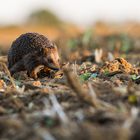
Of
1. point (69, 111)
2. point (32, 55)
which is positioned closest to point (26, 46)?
point (32, 55)

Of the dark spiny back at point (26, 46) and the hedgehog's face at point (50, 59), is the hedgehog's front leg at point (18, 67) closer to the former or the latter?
the dark spiny back at point (26, 46)

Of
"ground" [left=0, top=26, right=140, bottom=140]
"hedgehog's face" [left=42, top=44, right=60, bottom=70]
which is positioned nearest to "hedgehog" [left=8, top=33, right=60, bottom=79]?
"hedgehog's face" [left=42, top=44, right=60, bottom=70]

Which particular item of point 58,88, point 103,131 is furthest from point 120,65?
point 103,131

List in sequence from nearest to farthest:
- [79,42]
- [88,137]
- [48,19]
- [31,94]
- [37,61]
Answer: [88,137], [31,94], [37,61], [79,42], [48,19]

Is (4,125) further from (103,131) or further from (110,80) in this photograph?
(110,80)

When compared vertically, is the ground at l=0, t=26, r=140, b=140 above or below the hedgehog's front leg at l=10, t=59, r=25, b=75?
below

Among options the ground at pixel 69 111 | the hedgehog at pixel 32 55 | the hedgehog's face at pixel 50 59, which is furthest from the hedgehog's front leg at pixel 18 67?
the ground at pixel 69 111

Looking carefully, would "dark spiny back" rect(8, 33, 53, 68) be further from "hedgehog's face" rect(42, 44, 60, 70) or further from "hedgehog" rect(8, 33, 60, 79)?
"hedgehog's face" rect(42, 44, 60, 70)
